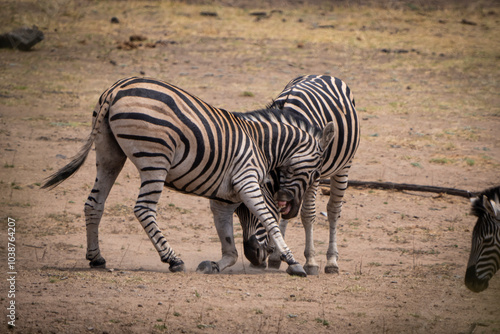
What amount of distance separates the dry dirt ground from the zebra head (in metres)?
0.77

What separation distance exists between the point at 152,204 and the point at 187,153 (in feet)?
1.96

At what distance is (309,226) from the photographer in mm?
7109

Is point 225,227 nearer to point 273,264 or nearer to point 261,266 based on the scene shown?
point 261,266

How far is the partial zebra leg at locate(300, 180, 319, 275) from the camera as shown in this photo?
268 inches

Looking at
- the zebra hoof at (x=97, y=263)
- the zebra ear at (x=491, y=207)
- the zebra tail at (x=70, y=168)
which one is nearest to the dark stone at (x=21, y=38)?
the zebra tail at (x=70, y=168)

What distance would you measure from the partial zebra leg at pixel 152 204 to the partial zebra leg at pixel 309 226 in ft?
5.52

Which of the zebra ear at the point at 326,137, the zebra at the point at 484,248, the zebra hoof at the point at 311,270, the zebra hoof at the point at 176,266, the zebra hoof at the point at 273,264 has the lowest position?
the zebra hoof at the point at 273,264

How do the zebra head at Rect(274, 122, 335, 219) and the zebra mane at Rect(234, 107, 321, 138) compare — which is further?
the zebra mane at Rect(234, 107, 321, 138)

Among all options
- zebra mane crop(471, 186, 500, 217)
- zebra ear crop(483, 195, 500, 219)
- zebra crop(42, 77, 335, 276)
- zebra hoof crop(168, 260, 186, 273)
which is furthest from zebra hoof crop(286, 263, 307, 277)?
zebra ear crop(483, 195, 500, 219)

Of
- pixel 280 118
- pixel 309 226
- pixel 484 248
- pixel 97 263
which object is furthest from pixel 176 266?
pixel 484 248

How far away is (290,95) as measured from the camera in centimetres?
719

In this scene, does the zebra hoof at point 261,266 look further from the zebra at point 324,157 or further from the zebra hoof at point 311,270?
the zebra hoof at point 311,270

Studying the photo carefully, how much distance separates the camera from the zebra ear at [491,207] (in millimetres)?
5219

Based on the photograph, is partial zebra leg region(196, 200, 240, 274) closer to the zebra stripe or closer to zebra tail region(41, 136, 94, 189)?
the zebra stripe
